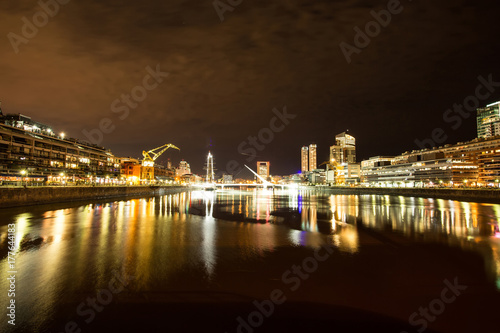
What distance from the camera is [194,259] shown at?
1073 cm

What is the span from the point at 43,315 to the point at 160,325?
2.89 m

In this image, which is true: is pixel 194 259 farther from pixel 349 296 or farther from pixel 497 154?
pixel 497 154

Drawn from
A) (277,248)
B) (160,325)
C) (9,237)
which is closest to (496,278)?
(277,248)
